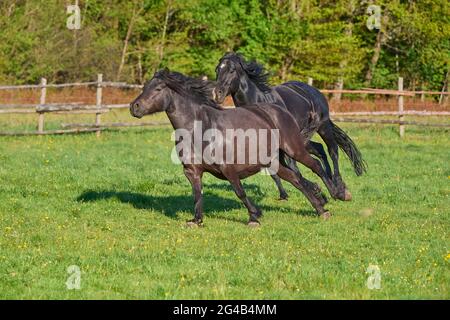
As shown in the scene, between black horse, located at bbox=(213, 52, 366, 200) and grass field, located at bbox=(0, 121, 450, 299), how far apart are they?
2.14ft

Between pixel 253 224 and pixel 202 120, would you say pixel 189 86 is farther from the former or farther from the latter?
pixel 253 224

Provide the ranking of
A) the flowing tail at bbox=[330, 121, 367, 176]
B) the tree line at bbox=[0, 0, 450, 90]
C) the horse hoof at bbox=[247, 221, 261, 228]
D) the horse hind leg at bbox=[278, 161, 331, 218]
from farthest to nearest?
the tree line at bbox=[0, 0, 450, 90], the flowing tail at bbox=[330, 121, 367, 176], the horse hind leg at bbox=[278, 161, 331, 218], the horse hoof at bbox=[247, 221, 261, 228]

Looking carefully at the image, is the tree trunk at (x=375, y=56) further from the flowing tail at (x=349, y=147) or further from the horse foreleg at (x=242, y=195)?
the horse foreleg at (x=242, y=195)

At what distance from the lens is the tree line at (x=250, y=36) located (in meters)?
35.9

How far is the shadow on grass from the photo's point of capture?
11.4 m

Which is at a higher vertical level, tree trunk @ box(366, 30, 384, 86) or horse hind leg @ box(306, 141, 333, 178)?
tree trunk @ box(366, 30, 384, 86)

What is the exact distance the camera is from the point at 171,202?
12.1 meters

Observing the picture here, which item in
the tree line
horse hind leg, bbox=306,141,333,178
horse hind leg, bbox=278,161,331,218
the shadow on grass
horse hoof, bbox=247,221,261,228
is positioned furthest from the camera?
the tree line

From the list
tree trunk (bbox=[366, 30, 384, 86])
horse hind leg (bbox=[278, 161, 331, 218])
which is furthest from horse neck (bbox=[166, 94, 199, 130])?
tree trunk (bbox=[366, 30, 384, 86])

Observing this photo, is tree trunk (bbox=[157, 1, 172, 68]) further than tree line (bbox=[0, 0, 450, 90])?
Yes

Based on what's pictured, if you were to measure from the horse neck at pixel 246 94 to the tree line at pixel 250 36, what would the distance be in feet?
76.9

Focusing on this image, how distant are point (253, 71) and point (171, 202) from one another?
2258 mm

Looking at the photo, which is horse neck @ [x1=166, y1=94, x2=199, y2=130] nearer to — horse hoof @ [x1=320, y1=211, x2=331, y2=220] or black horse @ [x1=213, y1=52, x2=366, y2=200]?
black horse @ [x1=213, y1=52, x2=366, y2=200]

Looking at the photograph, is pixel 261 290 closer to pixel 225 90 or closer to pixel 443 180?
pixel 225 90
